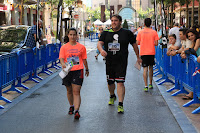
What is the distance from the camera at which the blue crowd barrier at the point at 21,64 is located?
9.84m

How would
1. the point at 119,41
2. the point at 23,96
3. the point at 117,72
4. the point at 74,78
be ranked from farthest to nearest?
the point at 23,96, the point at 117,72, the point at 119,41, the point at 74,78

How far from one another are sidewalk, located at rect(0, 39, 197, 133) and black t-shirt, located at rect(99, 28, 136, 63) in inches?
41.3

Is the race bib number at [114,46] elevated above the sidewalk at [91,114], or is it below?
above

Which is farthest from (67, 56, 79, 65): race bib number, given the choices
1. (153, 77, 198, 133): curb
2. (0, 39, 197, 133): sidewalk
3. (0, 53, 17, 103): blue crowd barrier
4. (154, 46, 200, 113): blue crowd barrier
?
(0, 53, 17, 103): blue crowd barrier

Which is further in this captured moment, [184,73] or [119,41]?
[184,73]

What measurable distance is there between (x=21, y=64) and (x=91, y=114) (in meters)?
4.27

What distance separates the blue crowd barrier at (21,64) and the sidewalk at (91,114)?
0.47 meters

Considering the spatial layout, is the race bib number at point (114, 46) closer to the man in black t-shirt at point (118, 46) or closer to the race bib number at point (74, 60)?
the man in black t-shirt at point (118, 46)

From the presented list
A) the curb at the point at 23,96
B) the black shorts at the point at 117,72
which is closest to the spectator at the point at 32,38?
the curb at the point at 23,96

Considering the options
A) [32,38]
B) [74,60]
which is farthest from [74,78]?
[32,38]

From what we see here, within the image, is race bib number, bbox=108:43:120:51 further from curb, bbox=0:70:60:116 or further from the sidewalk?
curb, bbox=0:70:60:116

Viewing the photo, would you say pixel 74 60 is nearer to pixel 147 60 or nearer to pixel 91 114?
pixel 91 114

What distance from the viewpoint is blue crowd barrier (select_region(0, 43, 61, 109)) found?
9.84 meters

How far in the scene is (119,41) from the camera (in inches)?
323
